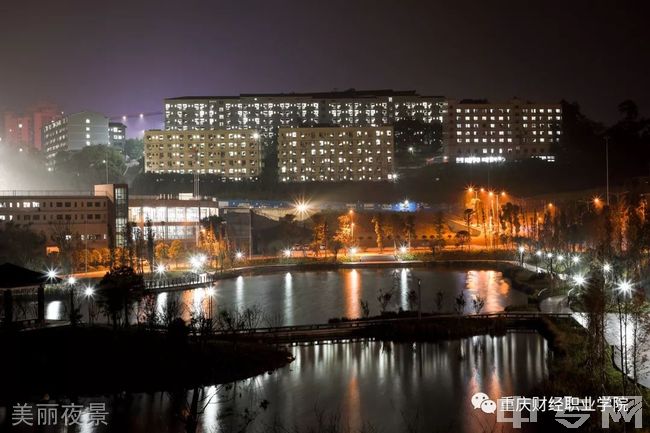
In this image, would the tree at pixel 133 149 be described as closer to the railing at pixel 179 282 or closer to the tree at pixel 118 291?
the railing at pixel 179 282

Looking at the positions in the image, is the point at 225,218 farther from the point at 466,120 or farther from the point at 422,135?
the point at 466,120

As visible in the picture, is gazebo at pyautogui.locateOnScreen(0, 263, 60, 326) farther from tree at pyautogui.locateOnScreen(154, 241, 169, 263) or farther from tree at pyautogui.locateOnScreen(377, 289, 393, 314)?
tree at pyautogui.locateOnScreen(154, 241, 169, 263)

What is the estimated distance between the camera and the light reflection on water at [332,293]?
43.1ft

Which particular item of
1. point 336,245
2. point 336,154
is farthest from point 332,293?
point 336,154

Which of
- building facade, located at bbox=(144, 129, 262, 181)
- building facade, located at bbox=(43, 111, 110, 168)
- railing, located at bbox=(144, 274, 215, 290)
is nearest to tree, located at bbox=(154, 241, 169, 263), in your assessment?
railing, located at bbox=(144, 274, 215, 290)

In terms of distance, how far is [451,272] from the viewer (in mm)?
19766

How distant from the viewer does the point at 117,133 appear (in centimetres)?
4531

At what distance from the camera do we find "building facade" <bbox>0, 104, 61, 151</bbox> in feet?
168

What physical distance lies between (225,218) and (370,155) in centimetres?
1233

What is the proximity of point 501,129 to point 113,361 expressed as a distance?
110ft

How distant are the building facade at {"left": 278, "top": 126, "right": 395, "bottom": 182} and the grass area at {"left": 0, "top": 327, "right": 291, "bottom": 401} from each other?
87.7 feet

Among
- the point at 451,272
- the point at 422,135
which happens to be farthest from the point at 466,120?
the point at 451,272

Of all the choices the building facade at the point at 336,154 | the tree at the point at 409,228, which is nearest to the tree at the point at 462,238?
the tree at the point at 409,228

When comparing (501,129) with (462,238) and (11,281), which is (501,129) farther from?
(11,281)
